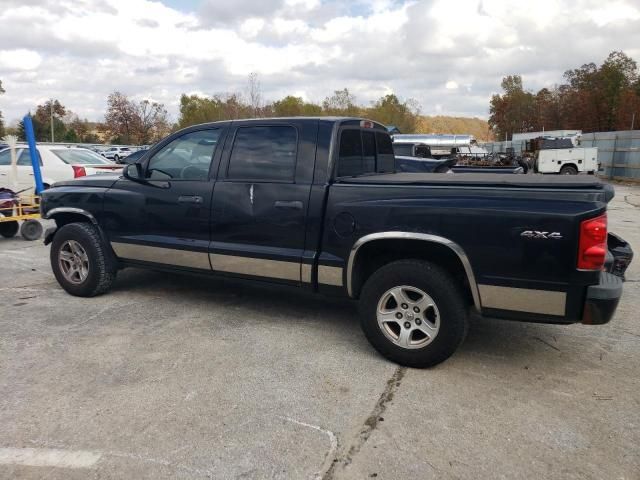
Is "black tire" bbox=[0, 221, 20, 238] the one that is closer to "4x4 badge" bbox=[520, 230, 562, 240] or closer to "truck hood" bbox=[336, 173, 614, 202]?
"truck hood" bbox=[336, 173, 614, 202]

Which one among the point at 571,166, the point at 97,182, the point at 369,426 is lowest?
the point at 369,426

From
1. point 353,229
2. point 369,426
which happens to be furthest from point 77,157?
point 369,426

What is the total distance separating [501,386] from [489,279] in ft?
2.42

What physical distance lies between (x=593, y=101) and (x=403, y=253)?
68906mm

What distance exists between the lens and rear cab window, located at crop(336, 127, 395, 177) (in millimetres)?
4387

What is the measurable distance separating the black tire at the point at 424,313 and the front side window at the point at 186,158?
1.91m

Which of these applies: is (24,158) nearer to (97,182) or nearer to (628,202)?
(97,182)

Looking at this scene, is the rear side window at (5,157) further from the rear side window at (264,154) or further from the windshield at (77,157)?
the rear side window at (264,154)

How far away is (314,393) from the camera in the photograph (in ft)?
11.2

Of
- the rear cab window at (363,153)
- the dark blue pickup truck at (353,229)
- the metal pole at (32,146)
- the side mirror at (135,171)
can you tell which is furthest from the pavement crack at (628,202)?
the metal pole at (32,146)

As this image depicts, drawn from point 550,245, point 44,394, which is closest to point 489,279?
point 550,245

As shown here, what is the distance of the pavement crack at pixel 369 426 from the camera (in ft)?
8.78

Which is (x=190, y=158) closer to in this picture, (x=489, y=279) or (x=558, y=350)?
(x=489, y=279)

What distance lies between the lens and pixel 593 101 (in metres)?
62.6
